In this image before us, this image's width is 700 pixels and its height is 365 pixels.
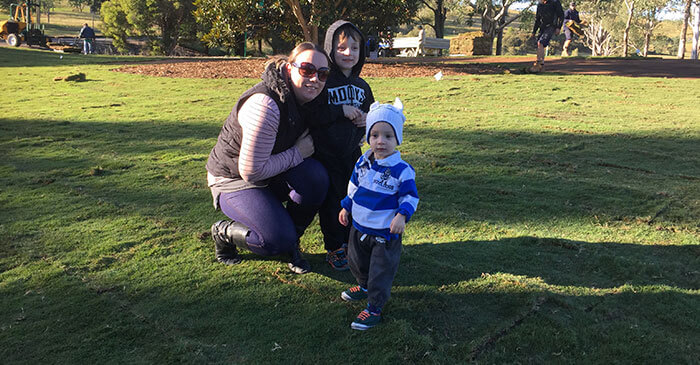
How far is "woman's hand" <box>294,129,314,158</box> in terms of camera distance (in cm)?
355

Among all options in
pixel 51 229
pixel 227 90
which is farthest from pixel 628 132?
pixel 227 90

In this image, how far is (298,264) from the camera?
3.44 m

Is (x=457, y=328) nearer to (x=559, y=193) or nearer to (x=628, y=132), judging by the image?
(x=559, y=193)

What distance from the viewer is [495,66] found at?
52.2 feet

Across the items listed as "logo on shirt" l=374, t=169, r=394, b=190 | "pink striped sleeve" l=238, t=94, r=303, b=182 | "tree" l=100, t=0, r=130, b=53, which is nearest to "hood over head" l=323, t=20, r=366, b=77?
"pink striped sleeve" l=238, t=94, r=303, b=182

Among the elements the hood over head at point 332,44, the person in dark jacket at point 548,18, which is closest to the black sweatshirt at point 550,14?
the person in dark jacket at point 548,18

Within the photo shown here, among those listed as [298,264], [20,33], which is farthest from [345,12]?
[20,33]

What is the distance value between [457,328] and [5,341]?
2.25 m

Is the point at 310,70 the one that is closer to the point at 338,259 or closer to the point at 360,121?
the point at 360,121

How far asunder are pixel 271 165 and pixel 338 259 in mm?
798

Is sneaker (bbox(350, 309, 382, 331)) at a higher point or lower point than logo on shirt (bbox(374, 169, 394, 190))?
lower

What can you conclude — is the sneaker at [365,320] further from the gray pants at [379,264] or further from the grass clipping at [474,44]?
the grass clipping at [474,44]

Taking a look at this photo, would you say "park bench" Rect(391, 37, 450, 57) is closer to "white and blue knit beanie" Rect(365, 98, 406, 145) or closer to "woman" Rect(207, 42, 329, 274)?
"woman" Rect(207, 42, 329, 274)

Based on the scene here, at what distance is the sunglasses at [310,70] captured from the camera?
323 cm
